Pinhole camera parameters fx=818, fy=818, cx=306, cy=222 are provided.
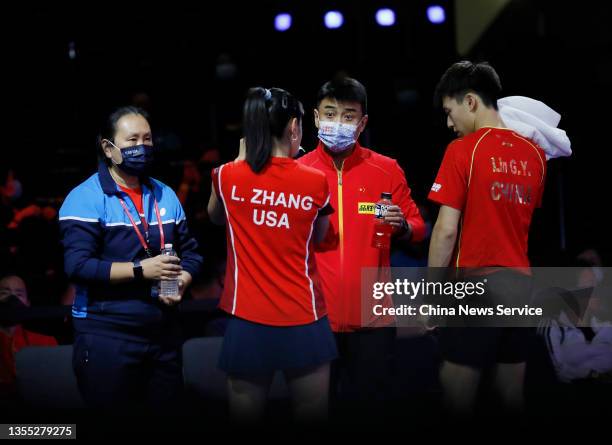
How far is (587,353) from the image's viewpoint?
13.8 ft

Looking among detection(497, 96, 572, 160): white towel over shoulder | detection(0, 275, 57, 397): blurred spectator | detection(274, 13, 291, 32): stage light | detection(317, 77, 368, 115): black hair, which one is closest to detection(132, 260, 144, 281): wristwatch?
detection(317, 77, 368, 115): black hair

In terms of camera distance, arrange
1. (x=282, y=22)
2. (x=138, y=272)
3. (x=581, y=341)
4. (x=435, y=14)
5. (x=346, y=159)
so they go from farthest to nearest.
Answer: (x=282, y=22)
(x=435, y=14)
(x=581, y=341)
(x=346, y=159)
(x=138, y=272)

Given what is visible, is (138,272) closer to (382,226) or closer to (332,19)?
(382,226)

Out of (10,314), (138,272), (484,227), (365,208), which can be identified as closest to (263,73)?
(10,314)

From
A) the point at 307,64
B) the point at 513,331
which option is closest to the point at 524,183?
the point at 513,331

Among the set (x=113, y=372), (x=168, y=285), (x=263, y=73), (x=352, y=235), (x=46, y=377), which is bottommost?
(x=46, y=377)

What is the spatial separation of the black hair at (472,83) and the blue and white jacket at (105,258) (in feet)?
4.13

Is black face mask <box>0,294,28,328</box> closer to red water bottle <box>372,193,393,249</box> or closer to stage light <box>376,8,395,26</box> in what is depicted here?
red water bottle <box>372,193,393,249</box>

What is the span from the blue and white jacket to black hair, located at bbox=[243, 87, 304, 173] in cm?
58

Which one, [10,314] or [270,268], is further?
[10,314]

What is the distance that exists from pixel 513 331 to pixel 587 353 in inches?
52.4

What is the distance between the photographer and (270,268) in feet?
8.99

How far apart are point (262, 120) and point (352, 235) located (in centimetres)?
73

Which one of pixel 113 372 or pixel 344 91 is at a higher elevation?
pixel 344 91
